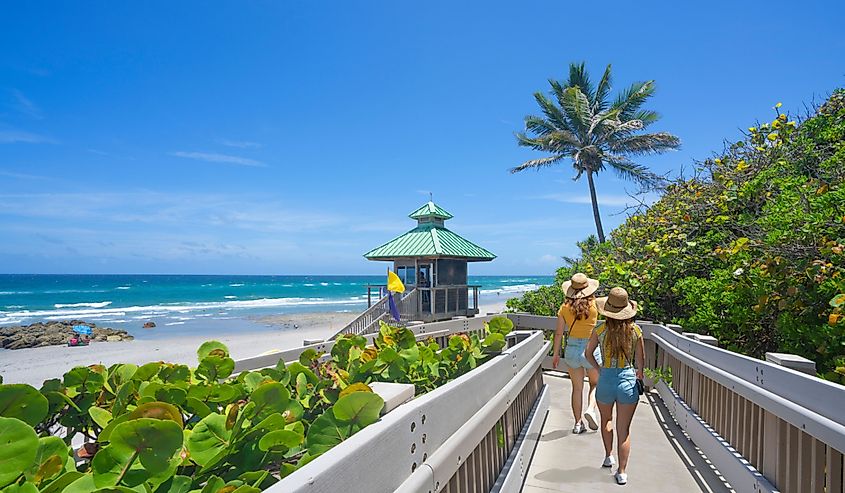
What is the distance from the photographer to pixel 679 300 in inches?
330

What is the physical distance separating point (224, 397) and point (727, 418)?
385cm

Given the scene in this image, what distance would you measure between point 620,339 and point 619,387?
0.37 m

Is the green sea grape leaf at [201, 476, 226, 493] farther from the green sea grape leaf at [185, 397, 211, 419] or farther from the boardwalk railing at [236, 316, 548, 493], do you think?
the green sea grape leaf at [185, 397, 211, 419]

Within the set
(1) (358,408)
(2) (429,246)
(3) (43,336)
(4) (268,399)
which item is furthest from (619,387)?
(3) (43,336)

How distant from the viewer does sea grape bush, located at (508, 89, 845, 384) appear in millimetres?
4832

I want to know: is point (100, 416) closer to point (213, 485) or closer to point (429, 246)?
point (213, 485)

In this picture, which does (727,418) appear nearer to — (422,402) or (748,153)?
(422,402)

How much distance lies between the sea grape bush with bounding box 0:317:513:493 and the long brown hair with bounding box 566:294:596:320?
3061mm

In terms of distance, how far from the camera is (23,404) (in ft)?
5.00

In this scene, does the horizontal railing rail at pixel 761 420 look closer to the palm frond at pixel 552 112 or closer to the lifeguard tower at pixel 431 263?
the lifeguard tower at pixel 431 263

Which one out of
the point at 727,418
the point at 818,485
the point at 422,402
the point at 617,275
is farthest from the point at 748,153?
the point at 422,402

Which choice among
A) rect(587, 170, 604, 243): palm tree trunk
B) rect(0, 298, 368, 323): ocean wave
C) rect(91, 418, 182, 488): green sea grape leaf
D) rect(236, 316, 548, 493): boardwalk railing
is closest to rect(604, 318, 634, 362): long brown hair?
rect(236, 316, 548, 493): boardwalk railing

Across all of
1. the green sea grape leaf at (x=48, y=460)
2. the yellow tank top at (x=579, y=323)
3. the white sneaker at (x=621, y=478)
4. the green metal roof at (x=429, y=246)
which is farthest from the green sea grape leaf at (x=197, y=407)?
the green metal roof at (x=429, y=246)

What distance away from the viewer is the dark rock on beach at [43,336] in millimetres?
29031
